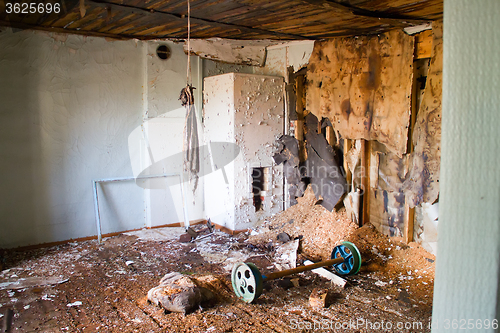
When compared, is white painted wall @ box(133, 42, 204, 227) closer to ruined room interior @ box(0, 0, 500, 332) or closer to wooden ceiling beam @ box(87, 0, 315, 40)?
ruined room interior @ box(0, 0, 500, 332)

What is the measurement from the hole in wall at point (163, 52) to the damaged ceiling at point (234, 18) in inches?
16.8

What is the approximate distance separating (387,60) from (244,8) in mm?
1714

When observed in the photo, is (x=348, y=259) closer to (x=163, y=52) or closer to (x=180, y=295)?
(x=180, y=295)

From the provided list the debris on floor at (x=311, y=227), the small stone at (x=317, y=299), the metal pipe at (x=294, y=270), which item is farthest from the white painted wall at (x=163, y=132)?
the small stone at (x=317, y=299)

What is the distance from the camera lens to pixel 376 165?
4141 millimetres

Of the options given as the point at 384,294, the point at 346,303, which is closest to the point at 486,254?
the point at 346,303

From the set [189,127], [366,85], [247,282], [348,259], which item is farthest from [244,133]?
[247,282]

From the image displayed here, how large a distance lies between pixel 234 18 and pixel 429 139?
7.65 feet

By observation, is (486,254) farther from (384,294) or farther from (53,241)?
(53,241)

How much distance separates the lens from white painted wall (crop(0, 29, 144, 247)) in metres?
4.14

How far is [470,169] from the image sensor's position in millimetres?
788

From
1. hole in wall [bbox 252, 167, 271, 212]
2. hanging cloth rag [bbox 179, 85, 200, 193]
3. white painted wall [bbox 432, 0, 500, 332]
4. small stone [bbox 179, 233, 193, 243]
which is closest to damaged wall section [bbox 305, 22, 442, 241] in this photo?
hole in wall [bbox 252, 167, 271, 212]

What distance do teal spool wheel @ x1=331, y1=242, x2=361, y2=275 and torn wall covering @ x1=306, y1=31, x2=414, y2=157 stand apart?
118 centimetres

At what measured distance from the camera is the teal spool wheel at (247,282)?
113 inches
